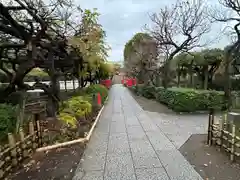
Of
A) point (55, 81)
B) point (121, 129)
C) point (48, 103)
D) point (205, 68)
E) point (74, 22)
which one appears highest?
point (74, 22)

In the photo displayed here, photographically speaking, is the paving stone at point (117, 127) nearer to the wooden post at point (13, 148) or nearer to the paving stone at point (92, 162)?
the paving stone at point (92, 162)

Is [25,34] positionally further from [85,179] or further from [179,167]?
[179,167]

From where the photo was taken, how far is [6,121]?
4.38 metres

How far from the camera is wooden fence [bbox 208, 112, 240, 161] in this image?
396cm

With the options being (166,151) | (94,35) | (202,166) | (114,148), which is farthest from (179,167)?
(94,35)

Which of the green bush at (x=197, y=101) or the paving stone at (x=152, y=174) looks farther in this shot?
the green bush at (x=197, y=101)

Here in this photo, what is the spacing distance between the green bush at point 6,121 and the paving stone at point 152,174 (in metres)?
2.89

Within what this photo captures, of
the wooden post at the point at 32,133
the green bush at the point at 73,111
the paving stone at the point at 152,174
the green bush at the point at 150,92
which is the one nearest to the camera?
the paving stone at the point at 152,174

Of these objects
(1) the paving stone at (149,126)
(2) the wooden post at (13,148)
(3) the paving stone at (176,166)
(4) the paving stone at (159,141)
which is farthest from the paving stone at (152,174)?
(1) the paving stone at (149,126)

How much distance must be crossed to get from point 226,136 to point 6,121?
4.75m

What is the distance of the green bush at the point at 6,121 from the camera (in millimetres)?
4285

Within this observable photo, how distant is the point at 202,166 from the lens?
384 centimetres

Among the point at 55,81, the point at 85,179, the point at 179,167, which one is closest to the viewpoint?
the point at 85,179

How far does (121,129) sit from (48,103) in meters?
2.69
